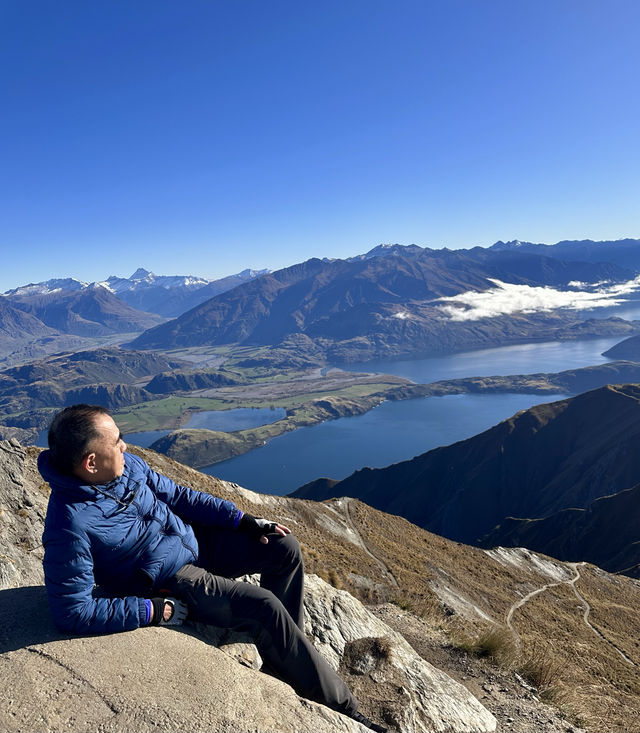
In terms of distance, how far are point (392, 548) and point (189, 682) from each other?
26572 mm

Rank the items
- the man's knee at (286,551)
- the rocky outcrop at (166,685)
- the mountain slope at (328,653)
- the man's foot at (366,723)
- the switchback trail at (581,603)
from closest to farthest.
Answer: the rocky outcrop at (166,685) → the mountain slope at (328,653) → the man's foot at (366,723) → the man's knee at (286,551) → the switchback trail at (581,603)

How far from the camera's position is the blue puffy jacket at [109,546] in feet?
16.4

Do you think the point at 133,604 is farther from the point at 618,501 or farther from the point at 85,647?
the point at 618,501

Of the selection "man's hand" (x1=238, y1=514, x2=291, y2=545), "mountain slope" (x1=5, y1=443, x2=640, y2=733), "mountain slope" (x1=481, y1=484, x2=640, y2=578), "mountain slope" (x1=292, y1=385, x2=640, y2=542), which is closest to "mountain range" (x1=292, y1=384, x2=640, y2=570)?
"mountain slope" (x1=292, y1=385, x2=640, y2=542)

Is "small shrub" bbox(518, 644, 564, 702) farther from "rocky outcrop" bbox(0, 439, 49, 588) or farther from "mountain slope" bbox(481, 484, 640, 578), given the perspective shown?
"mountain slope" bbox(481, 484, 640, 578)

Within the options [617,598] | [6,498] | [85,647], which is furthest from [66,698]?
[617,598]

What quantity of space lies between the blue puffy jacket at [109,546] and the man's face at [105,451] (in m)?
0.17

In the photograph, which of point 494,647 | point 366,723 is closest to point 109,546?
point 366,723

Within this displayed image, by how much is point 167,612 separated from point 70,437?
2556 millimetres

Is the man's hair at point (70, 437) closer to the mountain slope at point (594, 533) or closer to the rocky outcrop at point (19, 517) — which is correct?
the rocky outcrop at point (19, 517)

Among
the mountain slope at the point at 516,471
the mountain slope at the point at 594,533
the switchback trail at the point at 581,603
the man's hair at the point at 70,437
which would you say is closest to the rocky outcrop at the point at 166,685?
the man's hair at the point at 70,437

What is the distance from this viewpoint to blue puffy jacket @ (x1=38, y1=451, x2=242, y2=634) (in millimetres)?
5004

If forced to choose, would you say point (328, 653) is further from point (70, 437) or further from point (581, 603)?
point (581, 603)

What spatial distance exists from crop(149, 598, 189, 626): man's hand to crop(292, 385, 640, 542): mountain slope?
11397 cm
